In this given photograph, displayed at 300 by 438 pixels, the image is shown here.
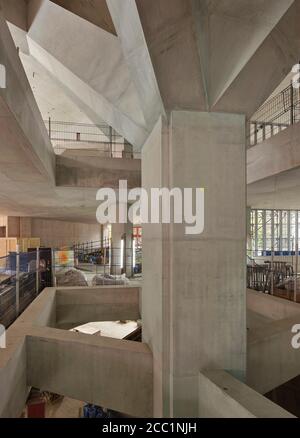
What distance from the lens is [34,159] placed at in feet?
25.3

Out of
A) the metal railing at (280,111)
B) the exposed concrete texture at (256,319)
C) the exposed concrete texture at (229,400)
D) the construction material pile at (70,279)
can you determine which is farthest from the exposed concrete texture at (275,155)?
the construction material pile at (70,279)

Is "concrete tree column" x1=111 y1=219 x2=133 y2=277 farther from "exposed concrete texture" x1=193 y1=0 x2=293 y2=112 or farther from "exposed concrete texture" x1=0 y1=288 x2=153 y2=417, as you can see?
"exposed concrete texture" x1=193 y1=0 x2=293 y2=112

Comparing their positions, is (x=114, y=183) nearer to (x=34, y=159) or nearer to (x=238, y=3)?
(x=34, y=159)

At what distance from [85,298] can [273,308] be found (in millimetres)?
6223

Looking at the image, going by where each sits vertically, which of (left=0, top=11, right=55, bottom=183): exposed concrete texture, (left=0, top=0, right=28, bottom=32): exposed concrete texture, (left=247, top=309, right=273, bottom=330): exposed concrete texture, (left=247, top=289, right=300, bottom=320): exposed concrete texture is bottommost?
(left=247, top=309, right=273, bottom=330): exposed concrete texture

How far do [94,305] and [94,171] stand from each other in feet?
16.5

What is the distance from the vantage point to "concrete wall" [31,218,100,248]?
997 inches

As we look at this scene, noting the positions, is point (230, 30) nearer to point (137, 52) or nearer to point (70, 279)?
point (137, 52)

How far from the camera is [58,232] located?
26688mm

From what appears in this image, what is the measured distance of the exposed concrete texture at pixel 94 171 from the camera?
10.7 m

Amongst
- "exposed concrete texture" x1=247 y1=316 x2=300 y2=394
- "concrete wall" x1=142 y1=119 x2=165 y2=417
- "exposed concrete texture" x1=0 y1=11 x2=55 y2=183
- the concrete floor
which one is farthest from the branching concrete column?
"exposed concrete texture" x1=247 y1=316 x2=300 y2=394

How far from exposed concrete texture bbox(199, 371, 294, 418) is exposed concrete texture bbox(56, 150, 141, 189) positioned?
8103 millimetres
